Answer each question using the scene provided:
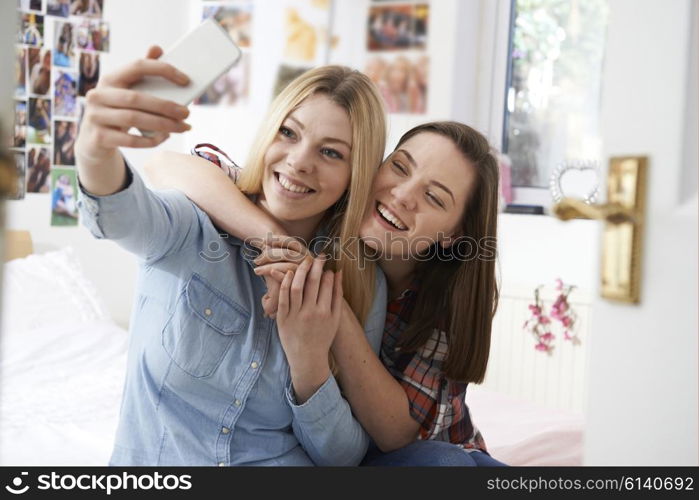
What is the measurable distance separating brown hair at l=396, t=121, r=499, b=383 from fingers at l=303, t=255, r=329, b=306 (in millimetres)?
207

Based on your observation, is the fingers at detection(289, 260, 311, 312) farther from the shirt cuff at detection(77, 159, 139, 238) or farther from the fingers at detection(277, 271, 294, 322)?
the shirt cuff at detection(77, 159, 139, 238)

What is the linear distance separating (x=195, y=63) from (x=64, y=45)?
6.77 ft

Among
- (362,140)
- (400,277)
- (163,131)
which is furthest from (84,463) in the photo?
(163,131)

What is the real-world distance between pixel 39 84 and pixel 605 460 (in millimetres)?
2261

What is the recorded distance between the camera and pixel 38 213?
2.48 meters

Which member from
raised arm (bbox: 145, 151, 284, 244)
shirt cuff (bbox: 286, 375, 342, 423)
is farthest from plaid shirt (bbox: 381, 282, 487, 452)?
raised arm (bbox: 145, 151, 284, 244)

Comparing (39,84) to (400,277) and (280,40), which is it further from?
(400,277)

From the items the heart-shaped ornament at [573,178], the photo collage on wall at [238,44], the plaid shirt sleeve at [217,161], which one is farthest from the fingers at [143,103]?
the photo collage on wall at [238,44]

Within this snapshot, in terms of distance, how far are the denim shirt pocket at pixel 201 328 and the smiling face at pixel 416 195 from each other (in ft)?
0.64

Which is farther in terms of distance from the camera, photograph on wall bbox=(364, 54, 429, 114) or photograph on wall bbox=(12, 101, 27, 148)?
photograph on wall bbox=(364, 54, 429, 114)

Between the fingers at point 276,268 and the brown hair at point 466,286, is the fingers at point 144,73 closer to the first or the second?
the fingers at point 276,268

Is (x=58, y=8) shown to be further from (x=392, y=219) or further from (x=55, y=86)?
(x=392, y=219)

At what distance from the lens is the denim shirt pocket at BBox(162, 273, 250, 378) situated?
3.04 ft

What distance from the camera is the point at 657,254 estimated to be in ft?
2.08
